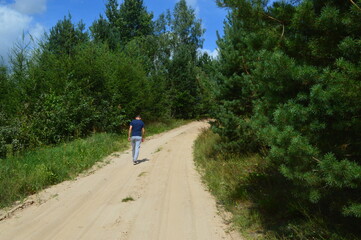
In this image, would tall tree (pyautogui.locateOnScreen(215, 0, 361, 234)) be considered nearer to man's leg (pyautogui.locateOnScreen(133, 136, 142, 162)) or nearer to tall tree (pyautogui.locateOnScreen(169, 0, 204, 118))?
man's leg (pyautogui.locateOnScreen(133, 136, 142, 162))

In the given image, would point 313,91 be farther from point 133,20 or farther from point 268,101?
point 133,20

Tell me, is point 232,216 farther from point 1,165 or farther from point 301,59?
point 1,165

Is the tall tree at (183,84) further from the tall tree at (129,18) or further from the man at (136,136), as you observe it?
the man at (136,136)

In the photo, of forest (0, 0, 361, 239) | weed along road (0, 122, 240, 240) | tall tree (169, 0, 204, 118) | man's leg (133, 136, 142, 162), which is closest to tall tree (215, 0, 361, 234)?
forest (0, 0, 361, 239)

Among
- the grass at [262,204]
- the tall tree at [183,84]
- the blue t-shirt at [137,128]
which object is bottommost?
the grass at [262,204]

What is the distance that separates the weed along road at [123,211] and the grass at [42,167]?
0.44 meters

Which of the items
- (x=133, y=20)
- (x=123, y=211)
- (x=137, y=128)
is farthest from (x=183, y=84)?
(x=123, y=211)

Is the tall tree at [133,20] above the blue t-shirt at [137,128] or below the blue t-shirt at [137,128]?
above

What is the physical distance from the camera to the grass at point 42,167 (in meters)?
8.11

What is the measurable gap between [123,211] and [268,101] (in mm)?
4179

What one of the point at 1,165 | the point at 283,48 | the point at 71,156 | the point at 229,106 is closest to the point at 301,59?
the point at 283,48

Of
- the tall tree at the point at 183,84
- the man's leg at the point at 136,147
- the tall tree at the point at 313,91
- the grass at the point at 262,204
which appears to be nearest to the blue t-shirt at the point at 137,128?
the man's leg at the point at 136,147

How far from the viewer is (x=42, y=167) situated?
9641 millimetres

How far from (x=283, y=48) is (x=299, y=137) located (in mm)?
1612
